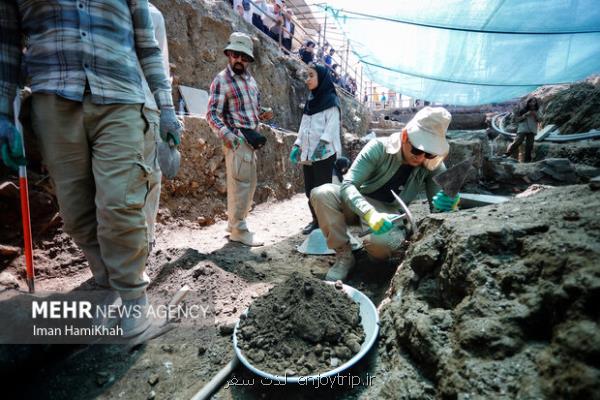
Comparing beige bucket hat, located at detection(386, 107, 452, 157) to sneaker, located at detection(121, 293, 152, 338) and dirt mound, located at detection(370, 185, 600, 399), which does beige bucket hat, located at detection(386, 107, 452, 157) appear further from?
sneaker, located at detection(121, 293, 152, 338)

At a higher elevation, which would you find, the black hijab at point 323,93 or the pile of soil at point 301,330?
the black hijab at point 323,93

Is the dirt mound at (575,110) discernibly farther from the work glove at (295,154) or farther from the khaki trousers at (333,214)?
the khaki trousers at (333,214)

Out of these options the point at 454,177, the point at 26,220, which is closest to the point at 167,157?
the point at 26,220

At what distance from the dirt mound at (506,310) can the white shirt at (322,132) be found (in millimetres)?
2123

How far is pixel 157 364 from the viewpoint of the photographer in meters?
1.51

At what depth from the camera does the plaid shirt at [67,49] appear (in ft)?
4.68

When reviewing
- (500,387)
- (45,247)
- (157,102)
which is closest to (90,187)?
(157,102)

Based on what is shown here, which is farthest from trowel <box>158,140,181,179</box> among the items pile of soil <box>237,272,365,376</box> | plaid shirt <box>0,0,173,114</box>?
pile of soil <box>237,272,365,376</box>

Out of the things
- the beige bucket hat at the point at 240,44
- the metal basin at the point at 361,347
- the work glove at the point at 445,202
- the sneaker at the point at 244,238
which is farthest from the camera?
the sneaker at the point at 244,238

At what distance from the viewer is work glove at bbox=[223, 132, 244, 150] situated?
2939mm

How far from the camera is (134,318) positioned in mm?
1647

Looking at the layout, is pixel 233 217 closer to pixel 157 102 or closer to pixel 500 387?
pixel 157 102

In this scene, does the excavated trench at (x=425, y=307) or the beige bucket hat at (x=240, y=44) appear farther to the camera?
the beige bucket hat at (x=240, y=44)

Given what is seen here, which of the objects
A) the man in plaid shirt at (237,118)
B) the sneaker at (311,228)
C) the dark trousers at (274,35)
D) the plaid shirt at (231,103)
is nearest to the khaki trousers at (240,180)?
the man in plaid shirt at (237,118)
